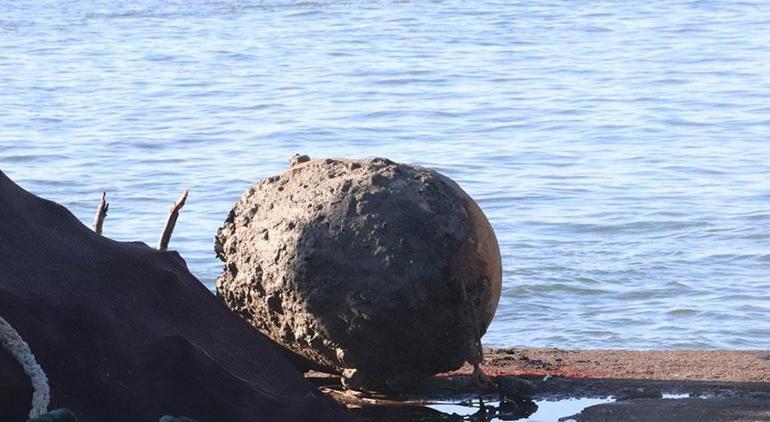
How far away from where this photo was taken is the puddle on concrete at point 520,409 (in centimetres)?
482

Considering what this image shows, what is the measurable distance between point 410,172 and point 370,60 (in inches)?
629

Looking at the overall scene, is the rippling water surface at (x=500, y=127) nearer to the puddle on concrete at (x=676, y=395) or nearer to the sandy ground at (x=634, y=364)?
the sandy ground at (x=634, y=364)

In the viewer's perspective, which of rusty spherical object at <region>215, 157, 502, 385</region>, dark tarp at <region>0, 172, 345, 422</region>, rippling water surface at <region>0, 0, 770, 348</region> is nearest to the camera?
dark tarp at <region>0, 172, 345, 422</region>

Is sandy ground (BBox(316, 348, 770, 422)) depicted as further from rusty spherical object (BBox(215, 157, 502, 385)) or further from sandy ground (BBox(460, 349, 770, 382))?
rusty spherical object (BBox(215, 157, 502, 385))

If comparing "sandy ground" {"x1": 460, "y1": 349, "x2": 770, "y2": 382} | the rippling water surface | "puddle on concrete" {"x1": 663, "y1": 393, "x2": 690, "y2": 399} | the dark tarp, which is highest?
the rippling water surface

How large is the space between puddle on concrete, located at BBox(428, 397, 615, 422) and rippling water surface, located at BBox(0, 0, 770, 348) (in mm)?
3177

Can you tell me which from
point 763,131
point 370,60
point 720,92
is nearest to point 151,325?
point 763,131

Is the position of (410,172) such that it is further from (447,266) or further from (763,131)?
(763,131)

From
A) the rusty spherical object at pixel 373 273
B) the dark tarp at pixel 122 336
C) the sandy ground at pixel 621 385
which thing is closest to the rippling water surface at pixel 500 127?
the sandy ground at pixel 621 385

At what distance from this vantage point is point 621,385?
520 centimetres

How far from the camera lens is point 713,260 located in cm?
1000

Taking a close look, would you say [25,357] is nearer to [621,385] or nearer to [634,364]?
[621,385]

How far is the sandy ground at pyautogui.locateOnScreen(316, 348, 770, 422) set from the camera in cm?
476

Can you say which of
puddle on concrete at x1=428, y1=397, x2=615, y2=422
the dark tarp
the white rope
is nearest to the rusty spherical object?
puddle on concrete at x1=428, y1=397, x2=615, y2=422
